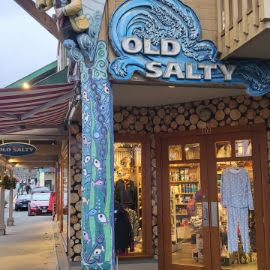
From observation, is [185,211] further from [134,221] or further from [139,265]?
[139,265]

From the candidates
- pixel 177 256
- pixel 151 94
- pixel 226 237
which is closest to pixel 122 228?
pixel 177 256

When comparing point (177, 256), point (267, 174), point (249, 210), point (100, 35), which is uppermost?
point (100, 35)

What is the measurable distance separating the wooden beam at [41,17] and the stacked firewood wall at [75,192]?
8.85ft

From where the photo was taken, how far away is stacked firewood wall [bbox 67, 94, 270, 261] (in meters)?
7.67

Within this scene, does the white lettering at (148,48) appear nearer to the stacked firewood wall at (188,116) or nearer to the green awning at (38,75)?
the stacked firewood wall at (188,116)

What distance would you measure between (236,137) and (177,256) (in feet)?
7.60

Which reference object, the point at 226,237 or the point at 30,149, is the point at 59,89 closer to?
the point at 226,237

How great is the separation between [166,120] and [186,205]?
1550 mm

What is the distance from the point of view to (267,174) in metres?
7.46

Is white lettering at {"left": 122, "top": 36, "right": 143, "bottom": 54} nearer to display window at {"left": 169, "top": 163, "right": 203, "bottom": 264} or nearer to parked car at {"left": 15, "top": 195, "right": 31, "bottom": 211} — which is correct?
display window at {"left": 169, "top": 163, "right": 203, "bottom": 264}

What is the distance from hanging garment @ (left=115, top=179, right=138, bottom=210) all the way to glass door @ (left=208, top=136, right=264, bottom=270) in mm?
1578

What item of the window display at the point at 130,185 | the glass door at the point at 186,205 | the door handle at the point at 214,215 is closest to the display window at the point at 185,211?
the glass door at the point at 186,205

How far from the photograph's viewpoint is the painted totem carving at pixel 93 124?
5789 millimetres

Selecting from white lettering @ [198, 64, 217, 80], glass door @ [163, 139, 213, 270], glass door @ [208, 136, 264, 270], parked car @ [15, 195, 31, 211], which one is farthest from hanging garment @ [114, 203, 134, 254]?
parked car @ [15, 195, 31, 211]
